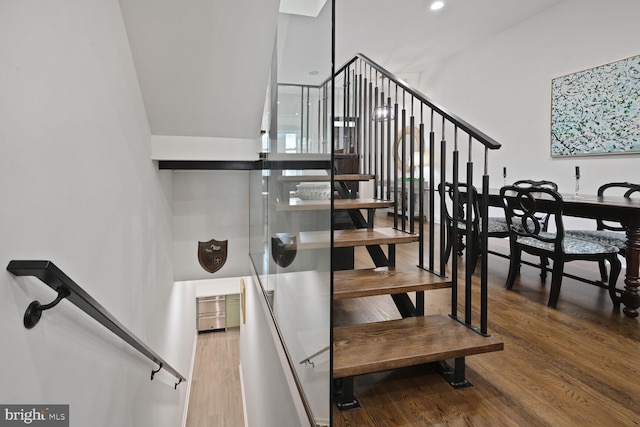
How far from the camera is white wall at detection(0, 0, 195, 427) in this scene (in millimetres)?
1029

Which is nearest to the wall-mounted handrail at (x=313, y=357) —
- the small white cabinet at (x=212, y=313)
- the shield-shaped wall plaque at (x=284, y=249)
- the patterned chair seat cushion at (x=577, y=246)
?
the shield-shaped wall plaque at (x=284, y=249)

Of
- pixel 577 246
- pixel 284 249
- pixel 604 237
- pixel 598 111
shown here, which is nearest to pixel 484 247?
pixel 284 249

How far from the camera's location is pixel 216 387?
19.9 feet

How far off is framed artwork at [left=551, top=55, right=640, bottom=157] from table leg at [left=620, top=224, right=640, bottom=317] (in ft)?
6.13

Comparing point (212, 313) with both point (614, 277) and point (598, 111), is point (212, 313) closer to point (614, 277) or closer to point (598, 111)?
point (614, 277)

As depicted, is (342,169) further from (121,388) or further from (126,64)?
(121,388)

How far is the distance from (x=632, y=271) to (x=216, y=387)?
596cm

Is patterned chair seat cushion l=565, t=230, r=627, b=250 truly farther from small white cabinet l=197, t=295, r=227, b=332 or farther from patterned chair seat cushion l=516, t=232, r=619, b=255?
small white cabinet l=197, t=295, r=227, b=332

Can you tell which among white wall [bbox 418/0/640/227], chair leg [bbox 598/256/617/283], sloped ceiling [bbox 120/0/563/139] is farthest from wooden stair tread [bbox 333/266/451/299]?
white wall [bbox 418/0/640/227]

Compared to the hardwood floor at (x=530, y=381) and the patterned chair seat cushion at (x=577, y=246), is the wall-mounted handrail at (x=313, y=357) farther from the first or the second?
the patterned chair seat cushion at (x=577, y=246)

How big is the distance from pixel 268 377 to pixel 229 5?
276 centimetres

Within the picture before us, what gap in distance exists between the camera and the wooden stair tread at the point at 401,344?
1.46 meters

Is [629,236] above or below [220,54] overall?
below

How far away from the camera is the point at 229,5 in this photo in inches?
83.1
